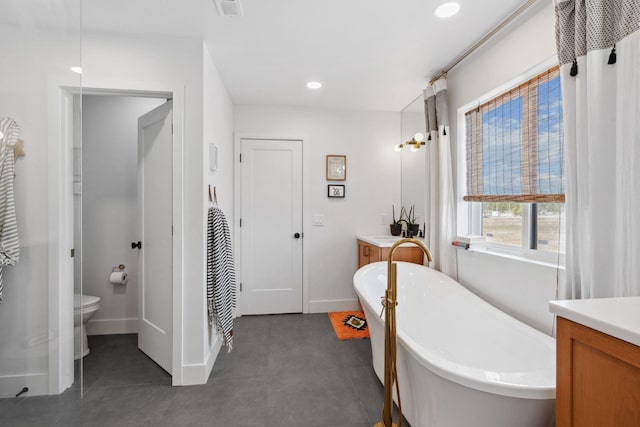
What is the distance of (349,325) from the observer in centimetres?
310

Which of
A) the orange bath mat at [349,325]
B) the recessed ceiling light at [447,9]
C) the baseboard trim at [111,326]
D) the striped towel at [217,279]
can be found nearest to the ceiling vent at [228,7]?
the recessed ceiling light at [447,9]

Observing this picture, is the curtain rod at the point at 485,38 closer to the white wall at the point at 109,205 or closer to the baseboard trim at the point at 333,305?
the baseboard trim at the point at 333,305

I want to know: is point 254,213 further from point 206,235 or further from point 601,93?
point 601,93

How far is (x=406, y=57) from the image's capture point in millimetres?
2354

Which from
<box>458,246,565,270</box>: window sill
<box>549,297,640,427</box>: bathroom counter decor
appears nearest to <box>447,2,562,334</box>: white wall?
<box>458,246,565,270</box>: window sill

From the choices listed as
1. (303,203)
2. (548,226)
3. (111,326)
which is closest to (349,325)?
(303,203)

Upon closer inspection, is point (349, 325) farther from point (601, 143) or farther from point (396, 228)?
point (601, 143)

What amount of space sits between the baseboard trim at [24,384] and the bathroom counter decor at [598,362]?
1.68 metres

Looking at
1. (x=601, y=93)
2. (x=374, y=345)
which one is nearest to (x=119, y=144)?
(x=374, y=345)

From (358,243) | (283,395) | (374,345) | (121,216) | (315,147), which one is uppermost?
(315,147)

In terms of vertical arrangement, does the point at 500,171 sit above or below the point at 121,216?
above

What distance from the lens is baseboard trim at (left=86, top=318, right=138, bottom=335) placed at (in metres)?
2.92

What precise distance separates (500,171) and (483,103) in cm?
55

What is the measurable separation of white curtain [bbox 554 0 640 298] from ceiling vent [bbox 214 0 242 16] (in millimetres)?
1656
